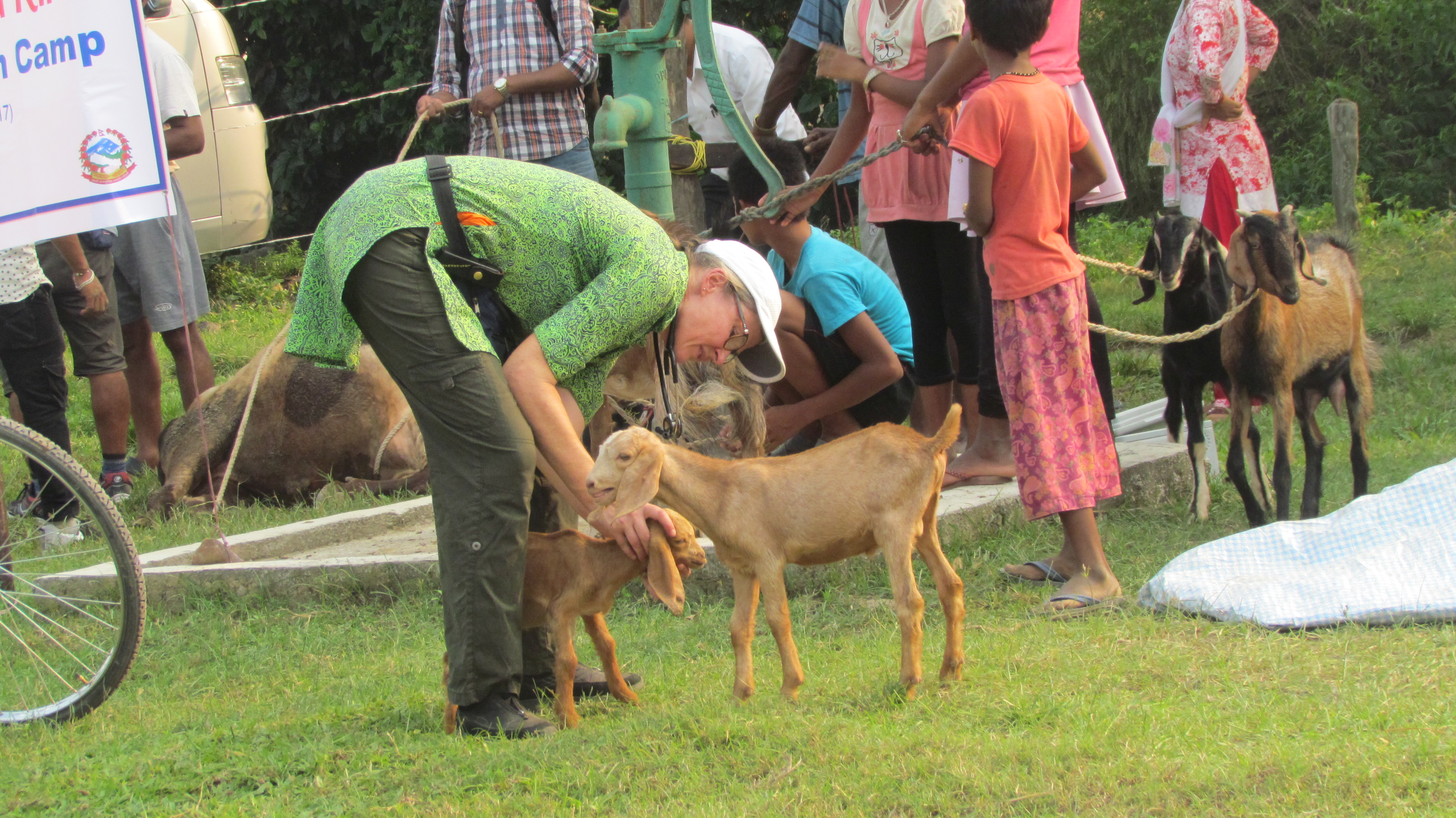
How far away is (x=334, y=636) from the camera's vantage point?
487cm

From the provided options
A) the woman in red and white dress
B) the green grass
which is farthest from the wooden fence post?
the green grass

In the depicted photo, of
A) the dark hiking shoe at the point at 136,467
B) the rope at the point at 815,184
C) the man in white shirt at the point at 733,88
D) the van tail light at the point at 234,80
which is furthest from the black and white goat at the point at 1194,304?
the van tail light at the point at 234,80

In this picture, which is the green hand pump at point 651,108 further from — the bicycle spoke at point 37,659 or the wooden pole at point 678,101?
the bicycle spoke at point 37,659

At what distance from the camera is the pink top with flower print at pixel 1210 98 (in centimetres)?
666

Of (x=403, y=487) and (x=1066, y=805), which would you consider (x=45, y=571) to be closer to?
(x=403, y=487)

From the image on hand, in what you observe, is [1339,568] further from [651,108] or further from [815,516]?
[651,108]

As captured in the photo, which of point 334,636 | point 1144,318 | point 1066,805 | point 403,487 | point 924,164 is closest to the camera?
point 1066,805

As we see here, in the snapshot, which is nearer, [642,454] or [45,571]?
[642,454]

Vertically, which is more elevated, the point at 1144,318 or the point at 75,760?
the point at 75,760

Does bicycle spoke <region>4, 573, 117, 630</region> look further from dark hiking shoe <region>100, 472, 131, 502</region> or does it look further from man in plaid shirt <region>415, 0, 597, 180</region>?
man in plaid shirt <region>415, 0, 597, 180</region>

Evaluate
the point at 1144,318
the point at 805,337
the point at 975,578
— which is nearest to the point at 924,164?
the point at 805,337

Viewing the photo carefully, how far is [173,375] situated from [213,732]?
24.0 feet

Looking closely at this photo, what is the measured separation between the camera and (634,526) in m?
3.45

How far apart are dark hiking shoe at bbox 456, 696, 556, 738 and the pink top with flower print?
491 centimetres
